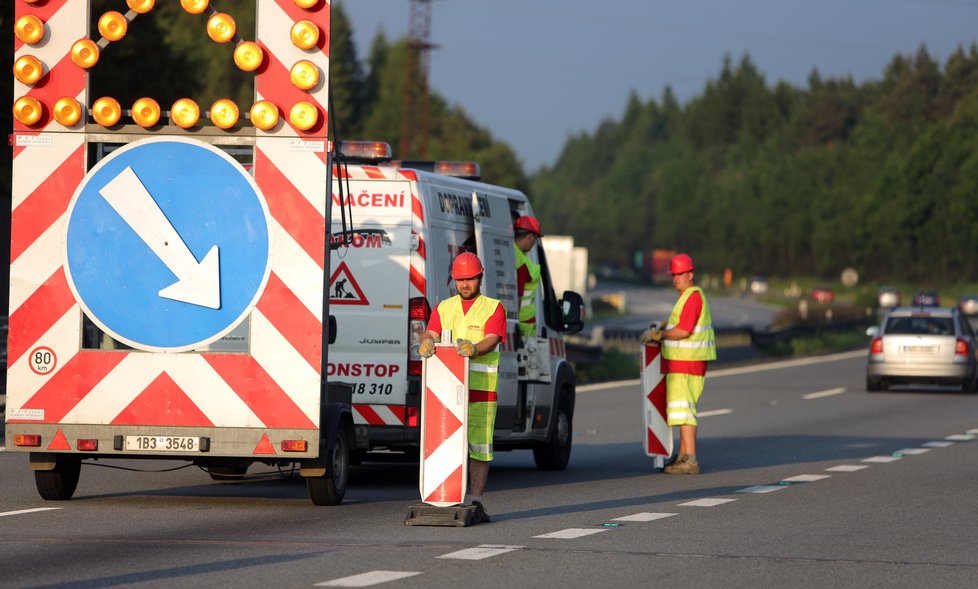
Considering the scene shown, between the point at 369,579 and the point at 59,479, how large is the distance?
4.29 meters

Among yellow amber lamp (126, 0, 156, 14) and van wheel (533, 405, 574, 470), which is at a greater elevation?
yellow amber lamp (126, 0, 156, 14)

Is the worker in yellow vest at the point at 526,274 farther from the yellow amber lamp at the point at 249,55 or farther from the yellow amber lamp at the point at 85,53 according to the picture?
the yellow amber lamp at the point at 85,53

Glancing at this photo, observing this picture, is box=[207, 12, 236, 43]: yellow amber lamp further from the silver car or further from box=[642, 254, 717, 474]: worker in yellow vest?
the silver car

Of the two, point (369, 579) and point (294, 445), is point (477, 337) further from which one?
point (369, 579)

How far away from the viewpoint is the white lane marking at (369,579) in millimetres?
8438

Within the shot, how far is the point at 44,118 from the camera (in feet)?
38.1

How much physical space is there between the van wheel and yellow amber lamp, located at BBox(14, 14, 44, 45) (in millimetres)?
6502

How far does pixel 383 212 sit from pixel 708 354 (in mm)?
3776

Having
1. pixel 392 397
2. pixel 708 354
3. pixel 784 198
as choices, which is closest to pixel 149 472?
pixel 392 397

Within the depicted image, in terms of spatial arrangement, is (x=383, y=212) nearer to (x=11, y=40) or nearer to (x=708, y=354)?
(x=708, y=354)

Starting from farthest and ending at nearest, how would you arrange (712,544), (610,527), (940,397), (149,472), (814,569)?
(940,397) → (149,472) → (610,527) → (712,544) → (814,569)

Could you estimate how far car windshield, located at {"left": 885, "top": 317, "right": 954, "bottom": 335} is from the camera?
31844 millimetres

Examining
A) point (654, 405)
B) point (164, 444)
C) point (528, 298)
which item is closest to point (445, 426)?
point (164, 444)

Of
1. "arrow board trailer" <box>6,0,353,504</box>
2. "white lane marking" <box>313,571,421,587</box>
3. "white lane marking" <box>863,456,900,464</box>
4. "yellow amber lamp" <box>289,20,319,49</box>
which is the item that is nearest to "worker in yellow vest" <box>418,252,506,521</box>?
"arrow board trailer" <box>6,0,353,504</box>
